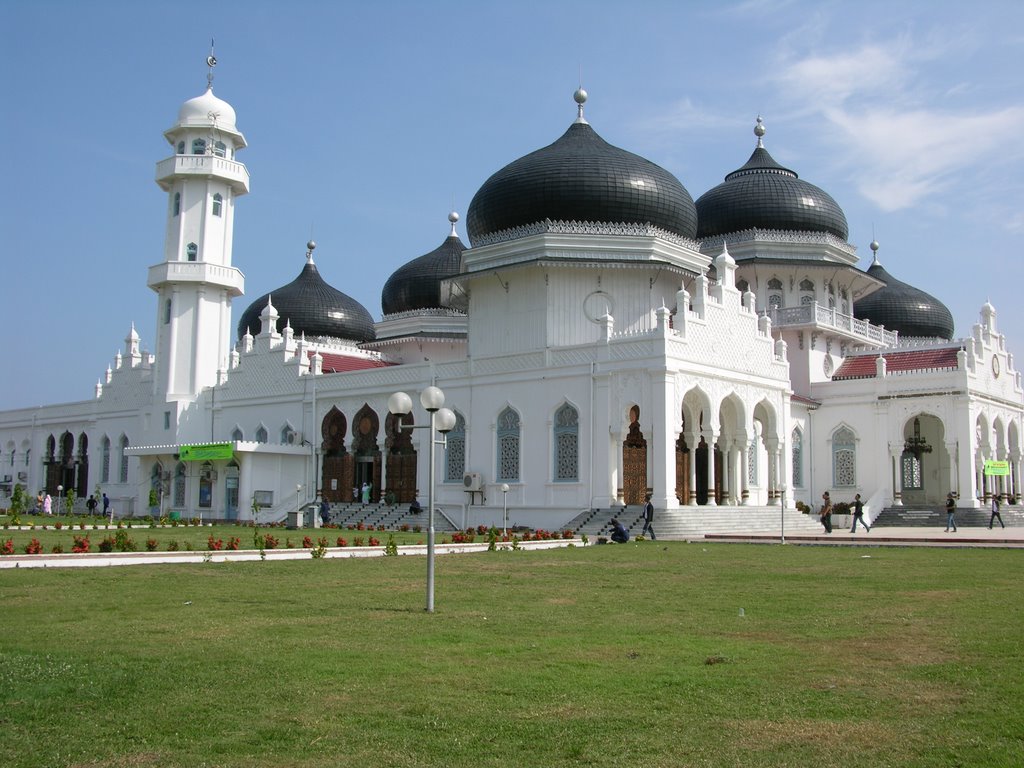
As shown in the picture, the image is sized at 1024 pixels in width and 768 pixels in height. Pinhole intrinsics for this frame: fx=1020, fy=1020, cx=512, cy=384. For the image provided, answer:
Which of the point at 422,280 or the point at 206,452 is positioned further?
the point at 422,280

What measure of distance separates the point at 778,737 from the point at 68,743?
362 cm

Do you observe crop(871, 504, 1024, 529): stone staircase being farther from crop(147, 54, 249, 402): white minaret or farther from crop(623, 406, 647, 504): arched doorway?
crop(147, 54, 249, 402): white minaret

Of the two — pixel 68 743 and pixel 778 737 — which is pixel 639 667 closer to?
pixel 778 737

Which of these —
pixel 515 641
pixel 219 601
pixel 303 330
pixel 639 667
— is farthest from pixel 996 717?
pixel 303 330

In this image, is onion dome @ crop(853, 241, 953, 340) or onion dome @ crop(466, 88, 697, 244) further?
onion dome @ crop(853, 241, 953, 340)

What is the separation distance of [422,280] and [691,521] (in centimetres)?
2063

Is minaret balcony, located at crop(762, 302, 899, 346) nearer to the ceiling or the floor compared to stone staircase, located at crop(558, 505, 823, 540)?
nearer to the ceiling

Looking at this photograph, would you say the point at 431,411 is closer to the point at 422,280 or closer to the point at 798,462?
the point at 798,462

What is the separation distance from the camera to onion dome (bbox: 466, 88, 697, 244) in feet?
98.9

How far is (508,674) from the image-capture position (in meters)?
6.73

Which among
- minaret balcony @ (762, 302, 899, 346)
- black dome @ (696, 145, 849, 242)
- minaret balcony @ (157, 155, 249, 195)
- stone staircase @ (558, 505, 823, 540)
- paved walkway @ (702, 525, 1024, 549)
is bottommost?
paved walkway @ (702, 525, 1024, 549)

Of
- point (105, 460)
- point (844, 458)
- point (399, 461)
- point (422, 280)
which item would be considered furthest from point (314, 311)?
point (844, 458)

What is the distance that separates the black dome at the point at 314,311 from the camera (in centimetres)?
4316

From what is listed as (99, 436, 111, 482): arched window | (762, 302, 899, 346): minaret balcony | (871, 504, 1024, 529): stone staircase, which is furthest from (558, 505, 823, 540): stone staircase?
(99, 436, 111, 482): arched window
